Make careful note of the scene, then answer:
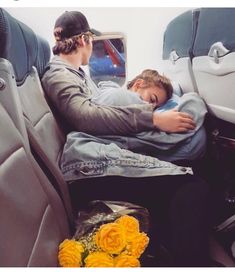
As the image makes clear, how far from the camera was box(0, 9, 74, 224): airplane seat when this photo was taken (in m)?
0.64

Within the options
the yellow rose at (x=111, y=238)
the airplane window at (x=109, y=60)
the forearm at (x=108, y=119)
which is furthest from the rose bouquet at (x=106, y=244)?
the airplane window at (x=109, y=60)

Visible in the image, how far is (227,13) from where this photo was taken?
79cm

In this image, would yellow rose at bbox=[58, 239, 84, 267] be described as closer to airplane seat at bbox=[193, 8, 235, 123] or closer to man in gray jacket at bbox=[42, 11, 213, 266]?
man in gray jacket at bbox=[42, 11, 213, 266]

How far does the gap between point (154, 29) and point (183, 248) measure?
23.9 inches

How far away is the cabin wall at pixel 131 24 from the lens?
2.72 ft

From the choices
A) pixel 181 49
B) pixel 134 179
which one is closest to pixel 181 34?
pixel 181 49

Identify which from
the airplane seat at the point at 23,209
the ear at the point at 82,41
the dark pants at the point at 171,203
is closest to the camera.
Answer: the airplane seat at the point at 23,209

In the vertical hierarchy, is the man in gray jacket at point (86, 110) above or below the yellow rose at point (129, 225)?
above

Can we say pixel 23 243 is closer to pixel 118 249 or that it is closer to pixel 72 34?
pixel 118 249

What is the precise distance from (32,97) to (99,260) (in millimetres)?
410

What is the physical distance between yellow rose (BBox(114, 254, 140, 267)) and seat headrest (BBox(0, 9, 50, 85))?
1.39ft

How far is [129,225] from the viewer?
68cm

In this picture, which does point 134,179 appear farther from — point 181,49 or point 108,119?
point 181,49

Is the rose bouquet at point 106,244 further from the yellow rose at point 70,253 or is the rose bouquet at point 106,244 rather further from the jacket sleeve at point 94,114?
the jacket sleeve at point 94,114
